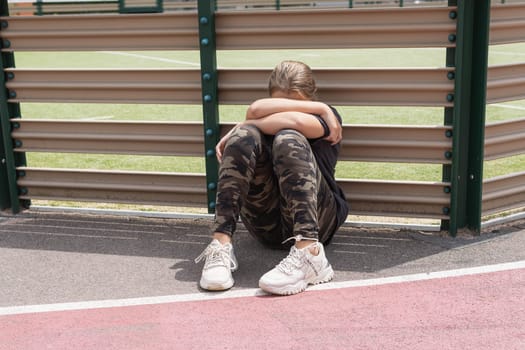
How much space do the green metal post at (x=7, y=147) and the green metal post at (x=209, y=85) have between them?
5.15 feet

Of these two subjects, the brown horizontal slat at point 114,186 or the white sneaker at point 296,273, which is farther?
the brown horizontal slat at point 114,186

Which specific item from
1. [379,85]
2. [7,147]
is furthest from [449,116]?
[7,147]

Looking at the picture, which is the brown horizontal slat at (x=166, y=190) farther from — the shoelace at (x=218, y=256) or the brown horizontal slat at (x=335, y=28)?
the shoelace at (x=218, y=256)

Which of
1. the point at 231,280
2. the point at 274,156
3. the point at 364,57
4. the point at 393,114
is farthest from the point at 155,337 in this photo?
the point at 364,57

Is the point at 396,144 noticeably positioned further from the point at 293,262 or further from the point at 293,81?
the point at 293,262

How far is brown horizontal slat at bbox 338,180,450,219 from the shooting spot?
4.93m

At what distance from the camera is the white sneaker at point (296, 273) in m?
3.93

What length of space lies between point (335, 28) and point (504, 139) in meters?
1.33

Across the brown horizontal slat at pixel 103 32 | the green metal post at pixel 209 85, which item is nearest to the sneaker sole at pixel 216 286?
the green metal post at pixel 209 85

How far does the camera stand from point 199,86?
5.22m

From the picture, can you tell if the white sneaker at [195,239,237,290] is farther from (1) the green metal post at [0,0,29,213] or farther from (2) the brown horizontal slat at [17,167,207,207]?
(1) the green metal post at [0,0,29,213]

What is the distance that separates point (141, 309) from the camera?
3822 mm

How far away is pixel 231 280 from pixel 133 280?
23.8 inches

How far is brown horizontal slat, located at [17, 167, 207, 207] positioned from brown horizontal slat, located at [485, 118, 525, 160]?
197 cm
